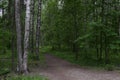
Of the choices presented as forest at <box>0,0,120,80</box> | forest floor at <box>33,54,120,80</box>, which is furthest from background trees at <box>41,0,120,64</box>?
forest floor at <box>33,54,120,80</box>

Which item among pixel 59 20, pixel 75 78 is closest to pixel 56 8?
pixel 59 20

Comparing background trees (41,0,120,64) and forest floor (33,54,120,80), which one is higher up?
background trees (41,0,120,64)

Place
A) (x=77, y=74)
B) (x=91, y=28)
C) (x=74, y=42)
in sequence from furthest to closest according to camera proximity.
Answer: (x=74, y=42) < (x=91, y=28) < (x=77, y=74)

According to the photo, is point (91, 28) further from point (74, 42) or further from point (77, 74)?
point (77, 74)

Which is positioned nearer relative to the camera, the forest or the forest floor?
the forest floor

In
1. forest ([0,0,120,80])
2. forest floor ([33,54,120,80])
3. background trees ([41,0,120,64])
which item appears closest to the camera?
forest floor ([33,54,120,80])

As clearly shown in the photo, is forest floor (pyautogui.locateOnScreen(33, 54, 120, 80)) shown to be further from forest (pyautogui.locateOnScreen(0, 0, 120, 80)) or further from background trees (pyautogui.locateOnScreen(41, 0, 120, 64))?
background trees (pyautogui.locateOnScreen(41, 0, 120, 64))

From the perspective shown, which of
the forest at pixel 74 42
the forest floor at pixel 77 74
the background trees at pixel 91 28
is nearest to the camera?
the forest floor at pixel 77 74

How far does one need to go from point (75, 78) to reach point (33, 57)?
10.7 meters

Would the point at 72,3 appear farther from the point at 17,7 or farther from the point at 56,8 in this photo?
the point at 56,8

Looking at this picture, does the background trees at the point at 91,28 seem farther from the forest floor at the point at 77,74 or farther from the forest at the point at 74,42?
the forest floor at the point at 77,74

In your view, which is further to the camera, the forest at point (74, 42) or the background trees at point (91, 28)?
the background trees at point (91, 28)

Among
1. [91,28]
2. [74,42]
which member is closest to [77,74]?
[91,28]

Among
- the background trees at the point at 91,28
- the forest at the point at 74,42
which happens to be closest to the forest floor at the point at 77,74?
the forest at the point at 74,42
